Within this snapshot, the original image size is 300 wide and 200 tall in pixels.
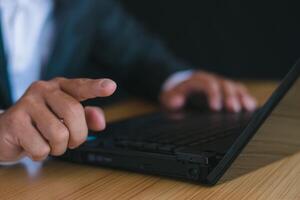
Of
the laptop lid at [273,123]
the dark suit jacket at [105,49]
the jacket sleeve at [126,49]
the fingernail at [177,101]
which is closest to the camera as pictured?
the laptop lid at [273,123]

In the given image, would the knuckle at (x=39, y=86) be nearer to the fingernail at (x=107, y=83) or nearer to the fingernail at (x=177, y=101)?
the fingernail at (x=107, y=83)

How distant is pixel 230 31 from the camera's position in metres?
1.79

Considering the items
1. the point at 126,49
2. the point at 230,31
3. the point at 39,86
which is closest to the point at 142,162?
the point at 39,86

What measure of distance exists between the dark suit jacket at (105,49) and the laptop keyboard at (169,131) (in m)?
0.35

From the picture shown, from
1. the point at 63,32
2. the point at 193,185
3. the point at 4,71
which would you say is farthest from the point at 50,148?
the point at 63,32

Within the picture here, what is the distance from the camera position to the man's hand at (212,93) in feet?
3.15

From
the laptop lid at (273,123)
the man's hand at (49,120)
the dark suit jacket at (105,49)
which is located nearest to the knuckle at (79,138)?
the man's hand at (49,120)

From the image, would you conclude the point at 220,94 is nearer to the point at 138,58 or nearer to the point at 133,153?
the point at 138,58

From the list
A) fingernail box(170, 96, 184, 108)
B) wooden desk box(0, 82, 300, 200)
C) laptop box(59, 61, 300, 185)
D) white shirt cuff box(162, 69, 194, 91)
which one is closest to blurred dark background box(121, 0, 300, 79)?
white shirt cuff box(162, 69, 194, 91)

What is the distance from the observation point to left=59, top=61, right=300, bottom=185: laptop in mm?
458

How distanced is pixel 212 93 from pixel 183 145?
1.50 feet

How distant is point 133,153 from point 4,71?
1.45 ft

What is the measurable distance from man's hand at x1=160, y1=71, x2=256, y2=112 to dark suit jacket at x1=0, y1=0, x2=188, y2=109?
12cm

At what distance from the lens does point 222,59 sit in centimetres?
182
